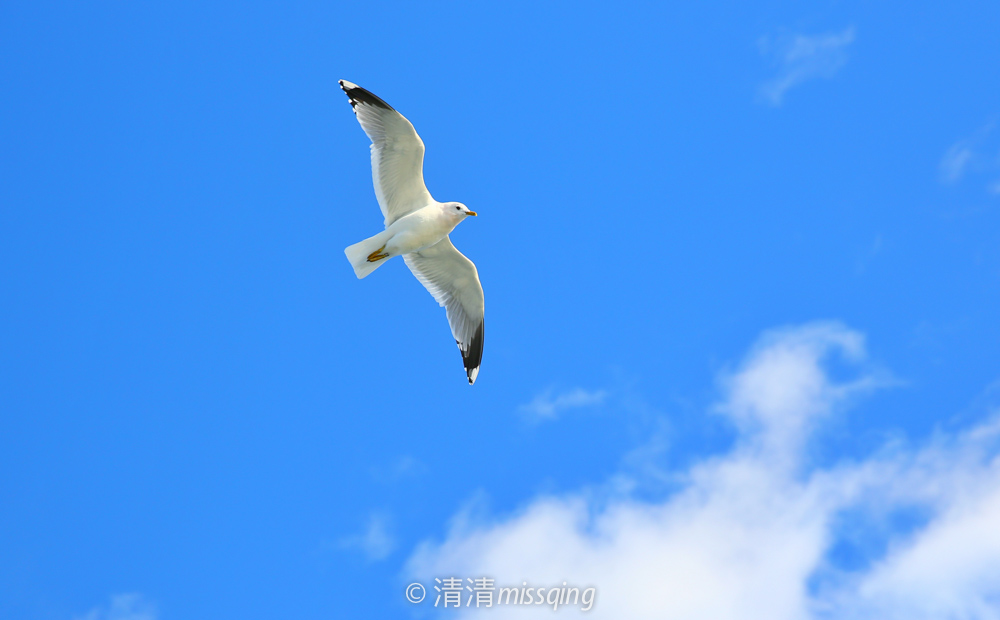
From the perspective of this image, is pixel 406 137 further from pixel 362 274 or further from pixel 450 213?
pixel 362 274

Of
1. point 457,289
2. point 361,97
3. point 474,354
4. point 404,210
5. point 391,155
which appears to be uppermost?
point 361,97

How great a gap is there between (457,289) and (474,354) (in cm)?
92

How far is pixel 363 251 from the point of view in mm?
9789

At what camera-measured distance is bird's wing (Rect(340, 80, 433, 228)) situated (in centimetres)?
946

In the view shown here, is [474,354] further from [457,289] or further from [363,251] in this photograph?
[363,251]

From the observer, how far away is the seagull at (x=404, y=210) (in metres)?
9.49

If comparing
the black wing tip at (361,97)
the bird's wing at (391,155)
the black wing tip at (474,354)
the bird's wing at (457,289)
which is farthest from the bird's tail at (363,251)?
the black wing tip at (474,354)

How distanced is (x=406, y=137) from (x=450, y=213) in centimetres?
95

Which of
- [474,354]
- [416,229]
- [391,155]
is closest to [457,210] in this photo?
[416,229]

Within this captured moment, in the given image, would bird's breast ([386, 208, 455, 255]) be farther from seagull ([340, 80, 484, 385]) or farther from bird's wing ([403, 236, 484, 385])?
bird's wing ([403, 236, 484, 385])

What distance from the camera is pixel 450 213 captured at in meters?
9.81

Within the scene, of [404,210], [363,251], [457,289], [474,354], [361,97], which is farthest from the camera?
[474,354]

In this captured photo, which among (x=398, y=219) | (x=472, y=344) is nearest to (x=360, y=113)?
(x=398, y=219)

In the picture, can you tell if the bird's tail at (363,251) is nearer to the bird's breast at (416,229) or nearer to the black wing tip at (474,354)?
the bird's breast at (416,229)
